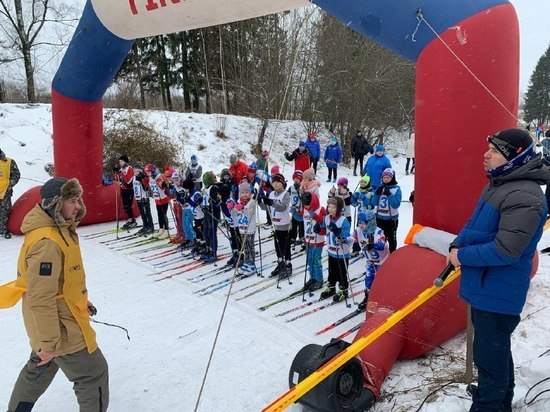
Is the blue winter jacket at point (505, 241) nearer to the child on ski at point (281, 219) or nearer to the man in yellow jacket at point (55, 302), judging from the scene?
the man in yellow jacket at point (55, 302)

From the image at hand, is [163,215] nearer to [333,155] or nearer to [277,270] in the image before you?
[277,270]

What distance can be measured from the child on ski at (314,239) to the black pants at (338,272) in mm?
242

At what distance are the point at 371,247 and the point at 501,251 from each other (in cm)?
293

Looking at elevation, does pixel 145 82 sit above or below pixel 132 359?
above

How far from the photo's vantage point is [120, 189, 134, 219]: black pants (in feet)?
31.9

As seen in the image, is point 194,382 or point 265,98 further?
point 265,98

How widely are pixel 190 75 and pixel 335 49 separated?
380 inches

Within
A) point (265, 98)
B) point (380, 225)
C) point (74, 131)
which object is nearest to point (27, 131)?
point (74, 131)

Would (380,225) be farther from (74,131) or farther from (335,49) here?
(335,49)

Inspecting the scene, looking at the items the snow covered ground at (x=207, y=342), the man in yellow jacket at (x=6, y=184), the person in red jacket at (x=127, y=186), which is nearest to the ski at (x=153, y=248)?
the snow covered ground at (x=207, y=342)

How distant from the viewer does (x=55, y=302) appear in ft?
8.77

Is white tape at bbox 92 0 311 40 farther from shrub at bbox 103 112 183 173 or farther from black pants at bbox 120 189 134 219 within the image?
shrub at bbox 103 112 183 173

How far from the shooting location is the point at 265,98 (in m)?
18.3

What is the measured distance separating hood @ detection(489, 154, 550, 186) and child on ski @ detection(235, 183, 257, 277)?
4313 millimetres
